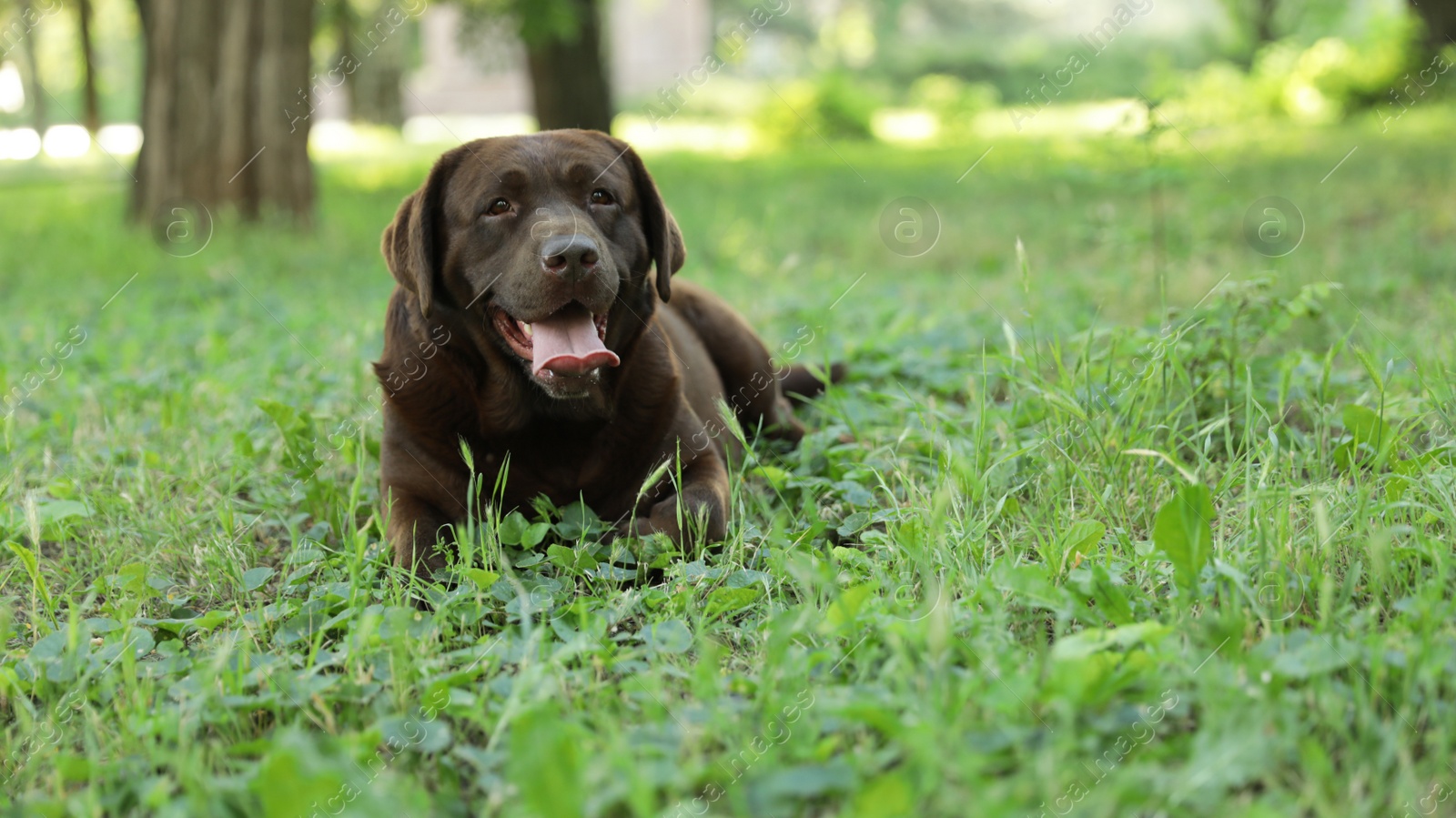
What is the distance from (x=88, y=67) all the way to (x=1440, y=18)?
2130 cm

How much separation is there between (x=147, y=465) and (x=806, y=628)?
7.34 ft

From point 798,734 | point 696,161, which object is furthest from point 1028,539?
point 696,161

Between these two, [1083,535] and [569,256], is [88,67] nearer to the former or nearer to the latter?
[569,256]

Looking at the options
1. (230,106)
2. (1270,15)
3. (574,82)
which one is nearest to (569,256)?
(230,106)

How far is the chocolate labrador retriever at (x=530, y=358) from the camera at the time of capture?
2703 millimetres

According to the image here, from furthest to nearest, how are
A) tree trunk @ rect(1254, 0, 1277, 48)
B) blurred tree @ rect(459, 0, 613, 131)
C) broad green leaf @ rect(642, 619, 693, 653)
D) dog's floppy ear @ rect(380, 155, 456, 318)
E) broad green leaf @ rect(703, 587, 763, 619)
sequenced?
tree trunk @ rect(1254, 0, 1277, 48) → blurred tree @ rect(459, 0, 613, 131) → dog's floppy ear @ rect(380, 155, 456, 318) → broad green leaf @ rect(703, 587, 763, 619) → broad green leaf @ rect(642, 619, 693, 653)

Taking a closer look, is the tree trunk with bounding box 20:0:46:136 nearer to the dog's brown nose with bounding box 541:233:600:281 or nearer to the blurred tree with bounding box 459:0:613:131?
the blurred tree with bounding box 459:0:613:131

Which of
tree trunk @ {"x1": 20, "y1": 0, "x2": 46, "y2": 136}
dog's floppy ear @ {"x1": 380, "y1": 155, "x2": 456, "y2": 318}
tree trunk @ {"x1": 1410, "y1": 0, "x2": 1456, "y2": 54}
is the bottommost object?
tree trunk @ {"x1": 20, "y1": 0, "x2": 46, "y2": 136}

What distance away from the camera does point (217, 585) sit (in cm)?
254

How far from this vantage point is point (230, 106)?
8.15 m

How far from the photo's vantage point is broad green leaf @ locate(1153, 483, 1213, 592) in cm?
198

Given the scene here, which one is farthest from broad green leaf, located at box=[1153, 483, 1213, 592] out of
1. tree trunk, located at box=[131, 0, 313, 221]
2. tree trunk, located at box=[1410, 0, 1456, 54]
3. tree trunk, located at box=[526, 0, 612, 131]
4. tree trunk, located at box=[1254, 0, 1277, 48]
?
tree trunk, located at box=[1254, 0, 1277, 48]

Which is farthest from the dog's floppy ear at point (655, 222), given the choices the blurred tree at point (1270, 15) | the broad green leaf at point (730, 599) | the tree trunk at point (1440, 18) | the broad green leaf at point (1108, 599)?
the blurred tree at point (1270, 15)

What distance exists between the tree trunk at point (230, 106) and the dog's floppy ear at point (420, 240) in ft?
19.4
